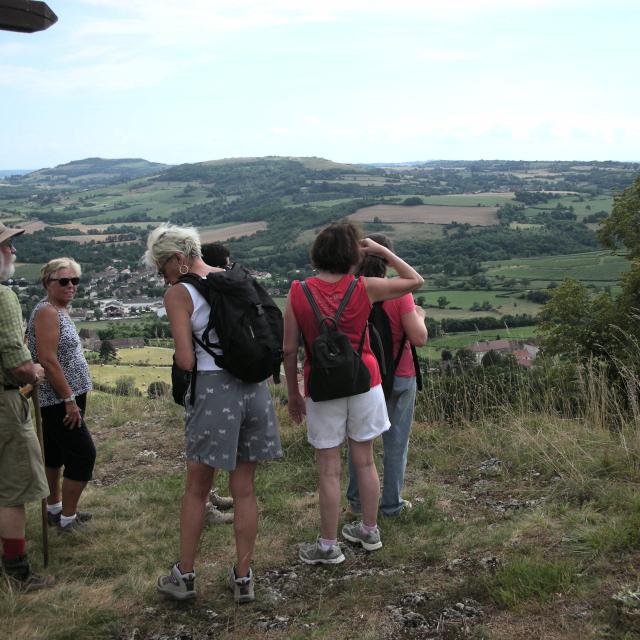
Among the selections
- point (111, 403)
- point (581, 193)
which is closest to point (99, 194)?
point (581, 193)

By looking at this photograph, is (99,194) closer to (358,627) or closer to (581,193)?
(581,193)

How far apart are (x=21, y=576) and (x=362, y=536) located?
5.64ft

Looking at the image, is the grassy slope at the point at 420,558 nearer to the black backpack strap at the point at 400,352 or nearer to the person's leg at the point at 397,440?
the person's leg at the point at 397,440

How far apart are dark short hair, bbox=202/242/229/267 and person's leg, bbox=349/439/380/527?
1099 millimetres

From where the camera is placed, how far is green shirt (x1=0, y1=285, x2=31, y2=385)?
309cm

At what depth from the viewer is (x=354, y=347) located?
10.5ft

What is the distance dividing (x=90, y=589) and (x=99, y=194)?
111m

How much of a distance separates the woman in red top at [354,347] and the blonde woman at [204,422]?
302 mm

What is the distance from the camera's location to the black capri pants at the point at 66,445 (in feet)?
12.5

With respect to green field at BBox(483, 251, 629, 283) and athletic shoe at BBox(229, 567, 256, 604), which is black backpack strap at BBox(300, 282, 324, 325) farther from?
green field at BBox(483, 251, 629, 283)

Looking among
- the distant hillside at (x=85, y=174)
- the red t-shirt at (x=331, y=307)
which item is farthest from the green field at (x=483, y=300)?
the distant hillside at (x=85, y=174)

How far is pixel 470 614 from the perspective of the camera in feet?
9.02

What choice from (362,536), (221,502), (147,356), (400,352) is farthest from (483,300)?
(362,536)

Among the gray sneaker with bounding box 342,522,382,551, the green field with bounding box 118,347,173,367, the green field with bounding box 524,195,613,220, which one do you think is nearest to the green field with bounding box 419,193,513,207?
the green field with bounding box 524,195,613,220
